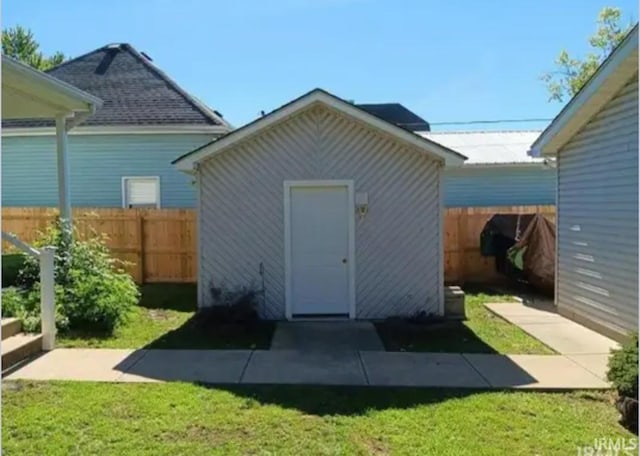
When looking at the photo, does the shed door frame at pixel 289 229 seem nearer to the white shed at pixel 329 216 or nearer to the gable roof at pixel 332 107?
the white shed at pixel 329 216

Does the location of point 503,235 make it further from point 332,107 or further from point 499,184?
point 332,107

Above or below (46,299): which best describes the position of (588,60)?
above

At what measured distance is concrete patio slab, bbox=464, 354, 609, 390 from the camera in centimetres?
564

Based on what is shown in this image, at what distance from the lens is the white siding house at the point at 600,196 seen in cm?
699

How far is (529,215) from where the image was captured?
12109mm

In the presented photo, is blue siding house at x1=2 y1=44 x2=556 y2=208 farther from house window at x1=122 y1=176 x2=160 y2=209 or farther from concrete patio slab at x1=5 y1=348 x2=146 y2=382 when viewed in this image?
concrete patio slab at x1=5 y1=348 x2=146 y2=382

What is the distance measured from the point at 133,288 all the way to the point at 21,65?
382 cm

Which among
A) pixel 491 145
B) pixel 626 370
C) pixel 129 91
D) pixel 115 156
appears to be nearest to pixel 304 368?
pixel 626 370

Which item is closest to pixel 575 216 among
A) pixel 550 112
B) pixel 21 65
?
pixel 21 65

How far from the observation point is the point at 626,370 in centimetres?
482

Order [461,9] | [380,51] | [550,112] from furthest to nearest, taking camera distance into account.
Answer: [550,112] < [380,51] < [461,9]

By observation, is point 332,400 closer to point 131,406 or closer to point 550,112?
point 131,406

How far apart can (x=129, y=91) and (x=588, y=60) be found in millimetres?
22221

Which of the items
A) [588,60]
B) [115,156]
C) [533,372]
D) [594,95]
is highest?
[588,60]
